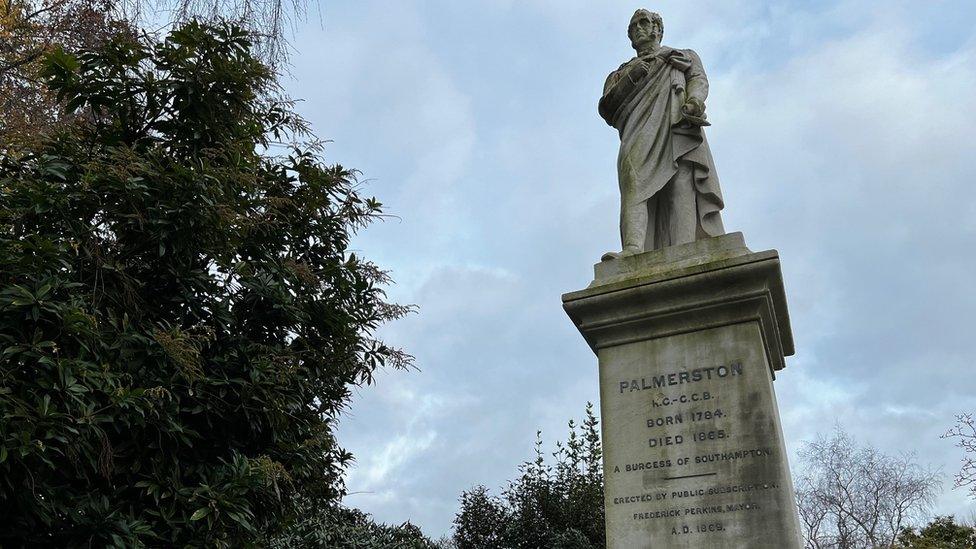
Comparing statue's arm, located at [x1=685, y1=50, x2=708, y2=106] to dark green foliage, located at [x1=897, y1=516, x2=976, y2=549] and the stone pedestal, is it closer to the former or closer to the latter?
the stone pedestal

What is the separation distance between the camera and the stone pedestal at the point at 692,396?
17.9ft

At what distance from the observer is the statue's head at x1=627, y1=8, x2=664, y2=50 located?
25.4 feet

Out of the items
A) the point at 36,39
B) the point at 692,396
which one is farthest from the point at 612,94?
the point at 36,39

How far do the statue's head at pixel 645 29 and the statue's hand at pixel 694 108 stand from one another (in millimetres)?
Answer: 1006

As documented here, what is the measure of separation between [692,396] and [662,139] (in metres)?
2.42

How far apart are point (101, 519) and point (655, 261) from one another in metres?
4.48

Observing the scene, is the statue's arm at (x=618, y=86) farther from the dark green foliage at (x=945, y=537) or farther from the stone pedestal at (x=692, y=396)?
the dark green foliage at (x=945, y=537)

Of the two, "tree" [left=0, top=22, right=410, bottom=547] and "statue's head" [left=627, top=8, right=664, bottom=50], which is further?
"statue's head" [left=627, top=8, right=664, bottom=50]

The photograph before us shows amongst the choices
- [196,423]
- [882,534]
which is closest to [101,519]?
[196,423]

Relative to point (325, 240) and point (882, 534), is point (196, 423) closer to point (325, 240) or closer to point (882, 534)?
point (325, 240)

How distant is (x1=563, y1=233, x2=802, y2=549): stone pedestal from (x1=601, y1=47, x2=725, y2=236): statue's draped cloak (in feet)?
2.54

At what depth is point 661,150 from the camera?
723 centimetres

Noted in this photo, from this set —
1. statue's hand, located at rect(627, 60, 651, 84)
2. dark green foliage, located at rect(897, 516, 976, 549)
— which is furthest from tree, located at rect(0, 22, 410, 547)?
dark green foliage, located at rect(897, 516, 976, 549)

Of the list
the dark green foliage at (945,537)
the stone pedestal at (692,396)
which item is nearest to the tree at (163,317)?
the stone pedestal at (692,396)
